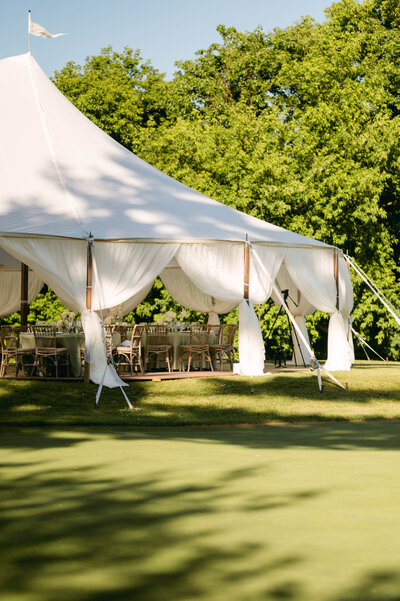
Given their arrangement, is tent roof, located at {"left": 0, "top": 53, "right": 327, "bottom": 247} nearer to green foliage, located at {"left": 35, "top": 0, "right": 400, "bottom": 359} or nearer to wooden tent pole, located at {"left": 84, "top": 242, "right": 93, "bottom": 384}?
wooden tent pole, located at {"left": 84, "top": 242, "right": 93, "bottom": 384}

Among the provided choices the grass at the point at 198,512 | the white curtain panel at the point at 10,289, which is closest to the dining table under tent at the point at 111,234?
the grass at the point at 198,512

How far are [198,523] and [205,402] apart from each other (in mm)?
7793

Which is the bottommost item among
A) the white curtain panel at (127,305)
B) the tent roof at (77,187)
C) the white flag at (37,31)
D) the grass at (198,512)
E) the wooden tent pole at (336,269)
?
the grass at (198,512)

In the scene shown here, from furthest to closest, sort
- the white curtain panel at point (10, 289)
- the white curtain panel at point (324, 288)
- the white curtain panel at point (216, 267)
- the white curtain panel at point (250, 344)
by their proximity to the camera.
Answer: the white curtain panel at point (10, 289) → the white curtain panel at point (324, 288) → the white curtain panel at point (216, 267) → the white curtain panel at point (250, 344)

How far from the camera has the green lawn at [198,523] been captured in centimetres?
329

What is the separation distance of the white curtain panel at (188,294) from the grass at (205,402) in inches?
201

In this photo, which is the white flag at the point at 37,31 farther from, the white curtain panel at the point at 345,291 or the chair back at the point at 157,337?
the white curtain panel at the point at 345,291

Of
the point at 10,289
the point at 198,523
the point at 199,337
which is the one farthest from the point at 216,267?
the point at 198,523

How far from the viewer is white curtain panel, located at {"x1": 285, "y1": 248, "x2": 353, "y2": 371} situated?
1560cm

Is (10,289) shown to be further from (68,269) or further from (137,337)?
(68,269)

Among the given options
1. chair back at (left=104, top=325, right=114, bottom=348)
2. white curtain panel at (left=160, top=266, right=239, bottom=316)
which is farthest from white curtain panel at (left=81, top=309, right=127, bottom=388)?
white curtain panel at (left=160, top=266, right=239, bottom=316)

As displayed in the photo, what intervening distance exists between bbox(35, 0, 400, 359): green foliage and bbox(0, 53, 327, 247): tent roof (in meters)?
8.19

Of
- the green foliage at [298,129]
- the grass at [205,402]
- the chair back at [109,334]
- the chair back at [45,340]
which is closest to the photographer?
the grass at [205,402]

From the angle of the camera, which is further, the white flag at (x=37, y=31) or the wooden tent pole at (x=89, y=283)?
the white flag at (x=37, y=31)
